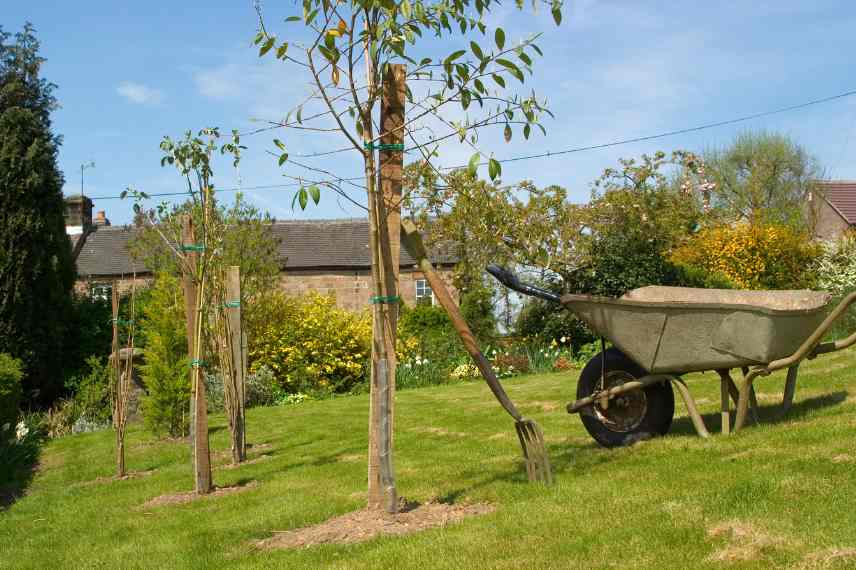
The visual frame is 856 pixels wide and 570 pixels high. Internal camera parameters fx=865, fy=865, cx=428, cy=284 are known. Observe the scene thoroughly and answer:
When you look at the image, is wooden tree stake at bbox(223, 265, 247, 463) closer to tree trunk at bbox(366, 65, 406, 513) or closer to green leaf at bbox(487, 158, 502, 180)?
tree trunk at bbox(366, 65, 406, 513)

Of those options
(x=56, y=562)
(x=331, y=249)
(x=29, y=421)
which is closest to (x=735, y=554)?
(x=56, y=562)

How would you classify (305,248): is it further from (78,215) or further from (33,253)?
(33,253)

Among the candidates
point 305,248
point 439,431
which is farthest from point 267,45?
point 305,248

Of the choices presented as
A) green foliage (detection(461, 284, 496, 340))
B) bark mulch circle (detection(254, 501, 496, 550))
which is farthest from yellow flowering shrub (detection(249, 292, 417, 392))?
bark mulch circle (detection(254, 501, 496, 550))

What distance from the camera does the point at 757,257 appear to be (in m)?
18.7

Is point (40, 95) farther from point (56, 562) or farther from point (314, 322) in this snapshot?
point (56, 562)

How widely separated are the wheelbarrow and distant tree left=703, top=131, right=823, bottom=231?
94.2 feet

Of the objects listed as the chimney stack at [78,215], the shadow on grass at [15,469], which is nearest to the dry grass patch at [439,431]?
the shadow on grass at [15,469]

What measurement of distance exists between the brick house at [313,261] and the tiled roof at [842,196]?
1256 cm

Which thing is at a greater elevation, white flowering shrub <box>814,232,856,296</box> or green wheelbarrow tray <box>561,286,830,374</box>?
white flowering shrub <box>814,232,856,296</box>

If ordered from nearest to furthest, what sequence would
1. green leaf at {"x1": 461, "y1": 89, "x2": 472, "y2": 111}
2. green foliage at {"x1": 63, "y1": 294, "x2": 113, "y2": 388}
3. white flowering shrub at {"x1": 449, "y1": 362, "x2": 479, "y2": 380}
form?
green leaf at {"x1": 461, "y1": 89, "x2": 472, "y2": 111}
green foliage at {"x1": 63, "y1": 294, "x2": 113, "y2": 388}
white flowering shrub at {"x1": 449, "y1": 362, "x2": 479, "y2": 380}

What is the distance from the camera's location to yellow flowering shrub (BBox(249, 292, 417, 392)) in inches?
653

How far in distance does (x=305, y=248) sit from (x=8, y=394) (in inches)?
744

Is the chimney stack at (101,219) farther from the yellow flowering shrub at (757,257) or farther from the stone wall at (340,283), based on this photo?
the yellow flowering shrub at (757,257)
